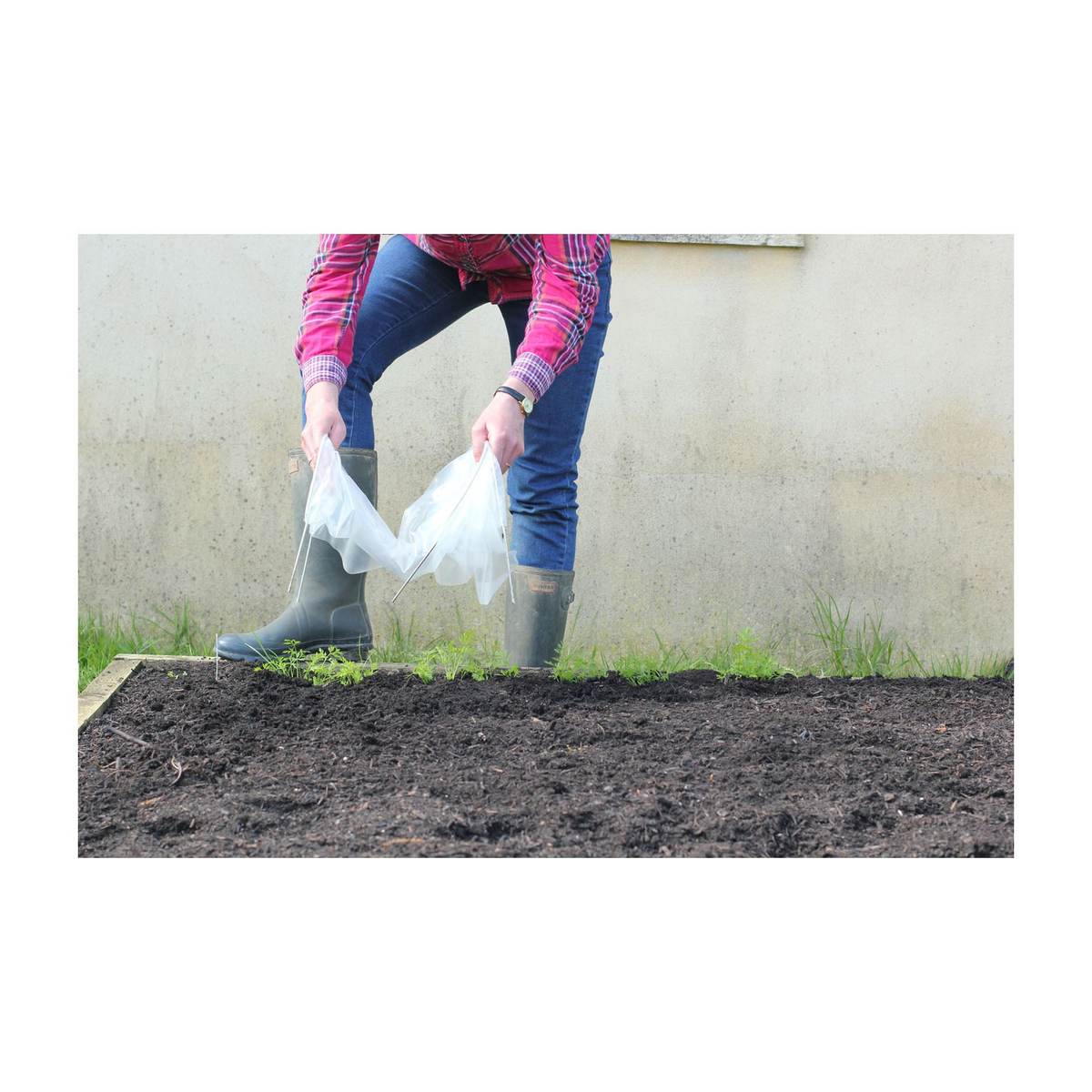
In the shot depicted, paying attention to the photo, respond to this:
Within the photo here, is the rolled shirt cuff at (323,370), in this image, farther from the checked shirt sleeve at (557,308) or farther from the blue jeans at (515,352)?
the checked shirt sleeve at (557,308)

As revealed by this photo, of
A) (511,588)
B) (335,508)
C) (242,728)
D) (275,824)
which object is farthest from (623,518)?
(275,824)

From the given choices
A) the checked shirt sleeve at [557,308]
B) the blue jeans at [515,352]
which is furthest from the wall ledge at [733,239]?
the checked shirt sleeve at [557,308]

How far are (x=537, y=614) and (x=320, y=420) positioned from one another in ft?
2.27

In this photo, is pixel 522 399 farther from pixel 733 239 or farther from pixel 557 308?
pixel 733 239

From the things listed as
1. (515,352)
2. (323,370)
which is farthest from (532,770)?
(515,352)

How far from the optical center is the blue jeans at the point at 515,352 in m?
2.06

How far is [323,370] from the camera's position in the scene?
189cm

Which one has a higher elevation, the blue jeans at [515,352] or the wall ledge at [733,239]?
the wall ledge at [733,239]

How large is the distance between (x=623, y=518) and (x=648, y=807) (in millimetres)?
1812

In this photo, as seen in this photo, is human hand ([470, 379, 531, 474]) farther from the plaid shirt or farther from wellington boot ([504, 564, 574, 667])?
wellington boot ([504, 564, 574, 667])

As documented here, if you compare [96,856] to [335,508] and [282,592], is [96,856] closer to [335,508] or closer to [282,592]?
[335,508]

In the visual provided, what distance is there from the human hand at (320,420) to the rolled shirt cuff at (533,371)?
380 millimetres

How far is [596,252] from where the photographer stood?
1.96 metres

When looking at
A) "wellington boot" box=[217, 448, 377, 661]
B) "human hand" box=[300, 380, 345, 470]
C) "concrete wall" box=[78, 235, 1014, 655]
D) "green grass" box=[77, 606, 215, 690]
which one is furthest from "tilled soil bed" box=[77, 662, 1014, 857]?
"concrete wall" box=[78, 235, 1014, 655]
